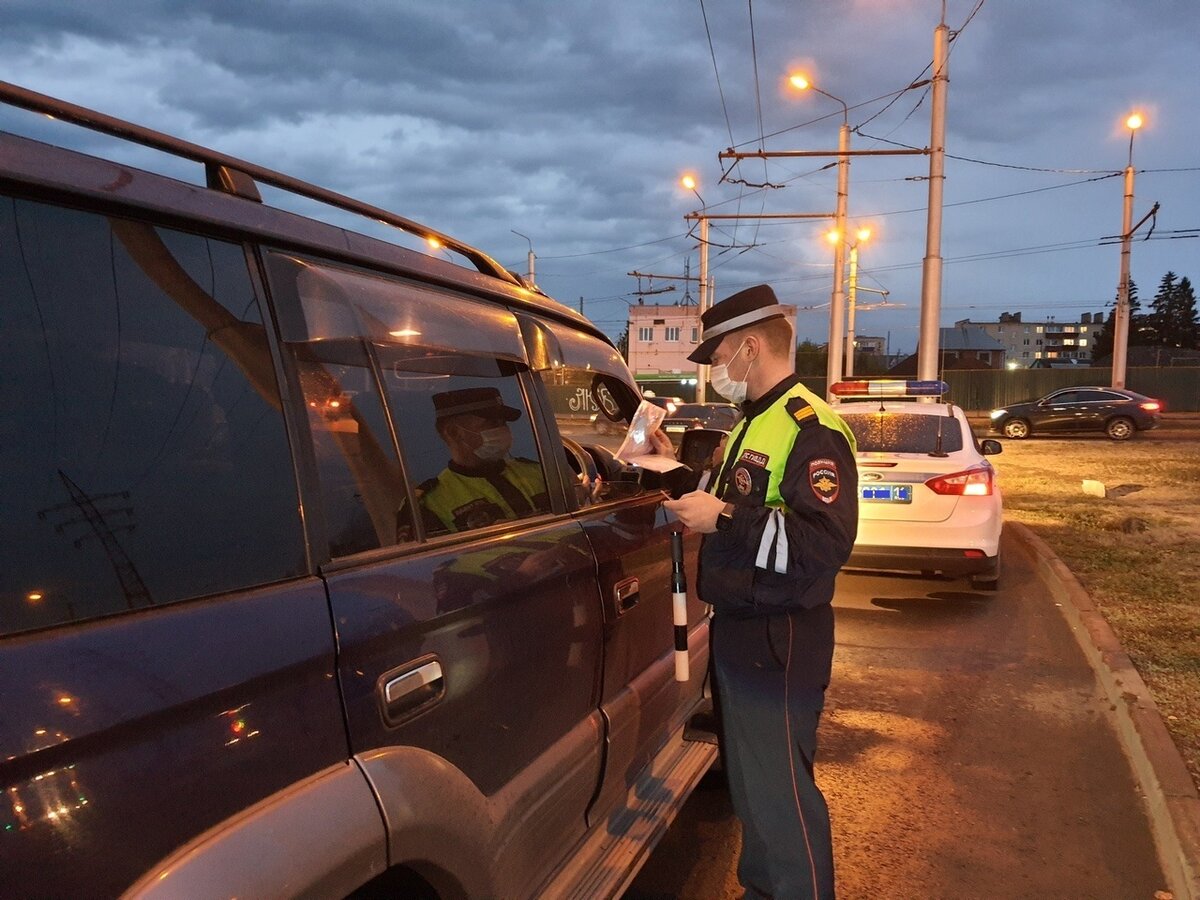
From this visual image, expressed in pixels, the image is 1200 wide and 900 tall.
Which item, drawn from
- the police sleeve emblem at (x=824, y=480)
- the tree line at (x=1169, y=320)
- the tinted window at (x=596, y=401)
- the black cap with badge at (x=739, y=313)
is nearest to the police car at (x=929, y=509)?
the tinted window at (x=596, y=401)

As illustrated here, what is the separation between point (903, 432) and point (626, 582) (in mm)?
5429

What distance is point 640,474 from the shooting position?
3.09 metres

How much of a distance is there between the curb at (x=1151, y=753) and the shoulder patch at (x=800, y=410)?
2.11m

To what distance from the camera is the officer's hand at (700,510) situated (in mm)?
2332

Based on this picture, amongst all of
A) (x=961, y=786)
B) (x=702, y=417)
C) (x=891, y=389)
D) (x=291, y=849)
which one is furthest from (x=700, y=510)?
→ (x=702, y=417)

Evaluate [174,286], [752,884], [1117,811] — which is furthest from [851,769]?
[174,286]

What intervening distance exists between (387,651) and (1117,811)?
3547 millimetres

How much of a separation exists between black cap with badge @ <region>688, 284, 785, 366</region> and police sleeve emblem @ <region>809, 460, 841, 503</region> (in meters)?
0.49

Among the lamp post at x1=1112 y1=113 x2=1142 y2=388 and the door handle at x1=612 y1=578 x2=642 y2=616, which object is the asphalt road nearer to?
the door handle at x1=612 y1=578 x2=642 y2=616

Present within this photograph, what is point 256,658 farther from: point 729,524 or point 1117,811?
point 1117,811

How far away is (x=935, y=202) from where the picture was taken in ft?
47.9

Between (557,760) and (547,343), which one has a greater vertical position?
(547,343)

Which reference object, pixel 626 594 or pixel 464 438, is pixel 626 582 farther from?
pixel 464 438

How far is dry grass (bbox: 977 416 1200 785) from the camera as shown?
15.9 feet
